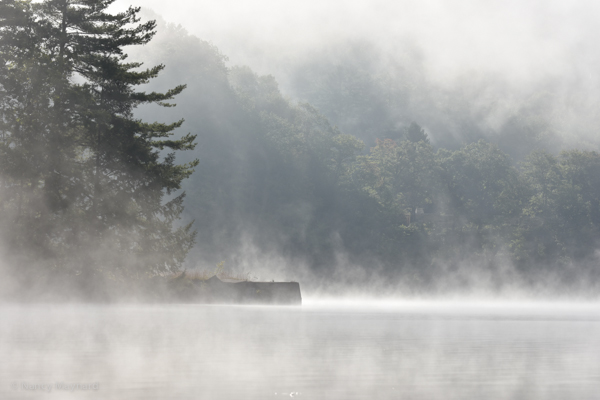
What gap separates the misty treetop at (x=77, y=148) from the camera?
35.0 metres

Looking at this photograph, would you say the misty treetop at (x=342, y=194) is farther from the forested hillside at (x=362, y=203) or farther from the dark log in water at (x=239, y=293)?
the dark log in water at (x=239, y=293)

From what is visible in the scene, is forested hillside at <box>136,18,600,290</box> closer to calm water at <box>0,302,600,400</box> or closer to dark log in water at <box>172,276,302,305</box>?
dark log in water at <box>172,276,302,305</box>

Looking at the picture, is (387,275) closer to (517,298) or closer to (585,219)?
(517,298)

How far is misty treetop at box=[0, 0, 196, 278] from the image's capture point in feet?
115

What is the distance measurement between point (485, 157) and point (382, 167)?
704 inches

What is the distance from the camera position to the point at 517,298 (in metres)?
99.1

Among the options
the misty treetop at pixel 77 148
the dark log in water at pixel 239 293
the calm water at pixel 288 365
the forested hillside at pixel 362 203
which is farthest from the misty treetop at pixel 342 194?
the calm water at pixel 288 365


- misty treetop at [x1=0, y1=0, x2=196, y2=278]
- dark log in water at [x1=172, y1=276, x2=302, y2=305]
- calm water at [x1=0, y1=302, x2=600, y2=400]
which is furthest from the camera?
dark log in water at [x1=172, y1=276, x2=302, y2=305]

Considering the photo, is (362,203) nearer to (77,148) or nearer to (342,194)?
(342,194)

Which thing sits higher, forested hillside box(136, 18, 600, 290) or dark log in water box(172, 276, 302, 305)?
forested hillside box(136, 18, 600, 290)

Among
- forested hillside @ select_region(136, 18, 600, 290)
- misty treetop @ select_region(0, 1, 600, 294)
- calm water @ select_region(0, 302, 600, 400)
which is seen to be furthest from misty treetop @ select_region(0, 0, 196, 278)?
forested hillside @ select_region(136, 18, 600, 290)

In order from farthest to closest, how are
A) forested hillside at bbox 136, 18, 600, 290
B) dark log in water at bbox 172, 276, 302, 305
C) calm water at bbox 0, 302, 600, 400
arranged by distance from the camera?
forested hillside at bbox 136, 18, 600, 290, dark log in water at bbox 172, 276, 302, 305, calm water at bbox 0, 302, 600, 400

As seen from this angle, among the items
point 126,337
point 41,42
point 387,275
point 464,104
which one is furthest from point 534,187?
point 126,337

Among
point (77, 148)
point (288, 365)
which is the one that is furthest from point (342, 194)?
point (288, 365)
